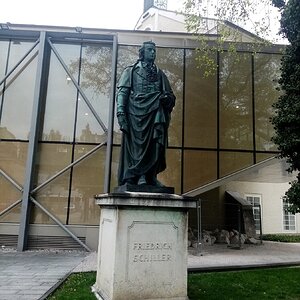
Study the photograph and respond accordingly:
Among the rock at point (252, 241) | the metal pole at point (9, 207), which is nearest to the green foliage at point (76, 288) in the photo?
the metal pole at point (9, 207)

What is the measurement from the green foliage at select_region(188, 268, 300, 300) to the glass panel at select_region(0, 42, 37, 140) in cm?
799

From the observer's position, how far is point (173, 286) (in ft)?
16.0

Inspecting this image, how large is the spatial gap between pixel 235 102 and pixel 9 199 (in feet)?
28.1

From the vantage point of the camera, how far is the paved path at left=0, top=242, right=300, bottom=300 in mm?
6000

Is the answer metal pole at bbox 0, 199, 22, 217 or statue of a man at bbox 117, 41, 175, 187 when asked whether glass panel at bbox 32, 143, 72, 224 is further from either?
statue of a man at bbox 117, 41, 175, 187

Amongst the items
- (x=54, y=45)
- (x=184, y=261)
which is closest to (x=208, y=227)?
(x=54, y=45)

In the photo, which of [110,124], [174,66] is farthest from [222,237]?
[174,66]

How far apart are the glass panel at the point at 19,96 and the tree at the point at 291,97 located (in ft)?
26.9

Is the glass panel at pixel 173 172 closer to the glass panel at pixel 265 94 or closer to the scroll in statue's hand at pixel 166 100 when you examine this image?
the glass panel at pixel 265 94

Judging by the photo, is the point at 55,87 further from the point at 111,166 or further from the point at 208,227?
the point at 208,227

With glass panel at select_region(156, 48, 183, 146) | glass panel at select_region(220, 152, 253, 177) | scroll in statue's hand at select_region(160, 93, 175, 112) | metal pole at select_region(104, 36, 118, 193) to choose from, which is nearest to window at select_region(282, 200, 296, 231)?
glass panel at select_region(220, 152, 253, 177)

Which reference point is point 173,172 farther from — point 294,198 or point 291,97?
point 291,97

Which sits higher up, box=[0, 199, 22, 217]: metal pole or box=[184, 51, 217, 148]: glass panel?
box=[184, 51, 217, 148]: glass panel

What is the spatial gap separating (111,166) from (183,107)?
131 inches
